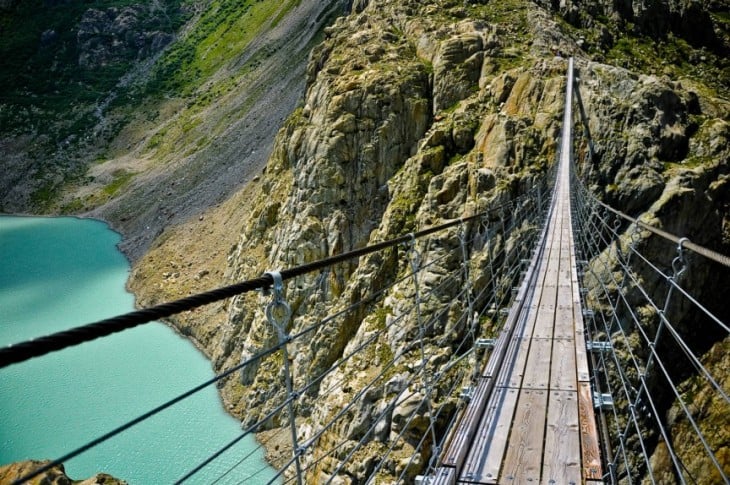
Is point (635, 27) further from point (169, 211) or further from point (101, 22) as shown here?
point (101, 22)

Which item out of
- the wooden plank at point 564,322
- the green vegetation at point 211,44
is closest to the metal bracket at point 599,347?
the wooden plank at point 564,322

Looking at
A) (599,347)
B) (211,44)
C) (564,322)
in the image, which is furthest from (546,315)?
(211,44)

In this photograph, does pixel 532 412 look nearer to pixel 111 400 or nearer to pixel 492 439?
pixel 492 439

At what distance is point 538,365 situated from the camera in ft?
16.3

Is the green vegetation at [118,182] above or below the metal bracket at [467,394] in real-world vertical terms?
below

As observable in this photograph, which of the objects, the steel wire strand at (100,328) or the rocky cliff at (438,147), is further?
the rocky cliff at (438,147)

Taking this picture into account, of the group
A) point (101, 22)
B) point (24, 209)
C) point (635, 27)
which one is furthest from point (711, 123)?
point (101, 22)

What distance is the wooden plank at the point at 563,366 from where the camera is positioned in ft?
14.9

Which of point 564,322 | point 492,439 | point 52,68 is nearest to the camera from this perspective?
point 492,439

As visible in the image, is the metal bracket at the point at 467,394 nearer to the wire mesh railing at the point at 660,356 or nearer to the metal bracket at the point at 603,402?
the metal bracket at the point at 603,402

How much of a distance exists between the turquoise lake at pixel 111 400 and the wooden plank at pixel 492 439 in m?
7.48

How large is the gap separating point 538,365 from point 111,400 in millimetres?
22881

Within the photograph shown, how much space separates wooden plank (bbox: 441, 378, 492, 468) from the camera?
359cm

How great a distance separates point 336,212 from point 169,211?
1260 inches
